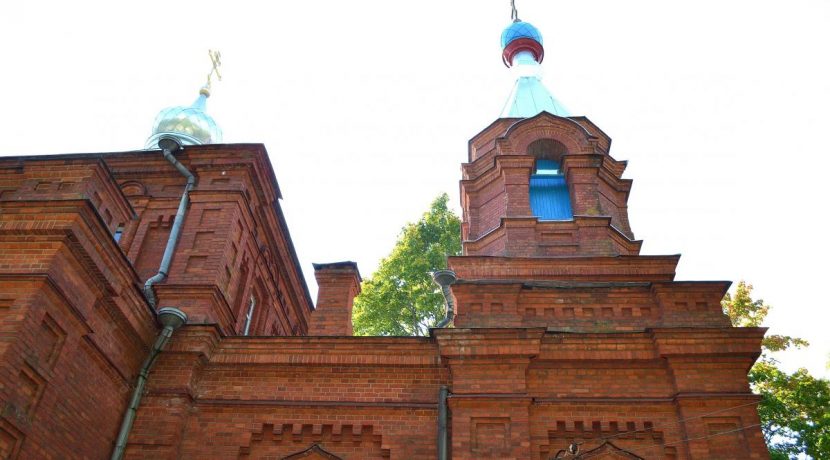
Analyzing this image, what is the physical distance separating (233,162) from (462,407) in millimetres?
5520

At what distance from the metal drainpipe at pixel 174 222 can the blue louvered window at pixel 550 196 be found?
5.69m

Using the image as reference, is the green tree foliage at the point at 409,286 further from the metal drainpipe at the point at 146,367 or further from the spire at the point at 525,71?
the metal drainpipe at the point at 146,367

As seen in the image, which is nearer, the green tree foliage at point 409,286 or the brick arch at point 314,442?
the brick arch at point 314,442

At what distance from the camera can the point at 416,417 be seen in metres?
8.30

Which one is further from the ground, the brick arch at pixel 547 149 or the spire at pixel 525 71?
the spire at pixel 525 71

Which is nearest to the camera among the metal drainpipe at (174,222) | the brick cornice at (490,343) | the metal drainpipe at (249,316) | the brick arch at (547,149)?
the brick cornice at (490,343)

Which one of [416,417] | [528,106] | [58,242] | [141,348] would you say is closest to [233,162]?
[141,348]

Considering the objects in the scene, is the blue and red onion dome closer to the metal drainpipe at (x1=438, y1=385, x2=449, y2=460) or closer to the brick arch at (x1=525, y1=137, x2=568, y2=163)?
the brick arch at (x1=525, y1=137, x2=568, y2=163)

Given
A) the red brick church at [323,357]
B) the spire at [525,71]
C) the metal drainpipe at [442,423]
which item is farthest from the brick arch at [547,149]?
the metal drainpipe at [442,423]

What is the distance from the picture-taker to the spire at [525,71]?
14.6 meters

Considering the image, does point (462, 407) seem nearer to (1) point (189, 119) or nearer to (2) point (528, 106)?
(2) point (528, 106)

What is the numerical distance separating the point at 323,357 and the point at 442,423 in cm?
175

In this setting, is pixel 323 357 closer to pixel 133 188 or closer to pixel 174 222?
pixel 174 222

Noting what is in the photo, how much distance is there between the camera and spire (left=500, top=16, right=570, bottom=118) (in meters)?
14.6
